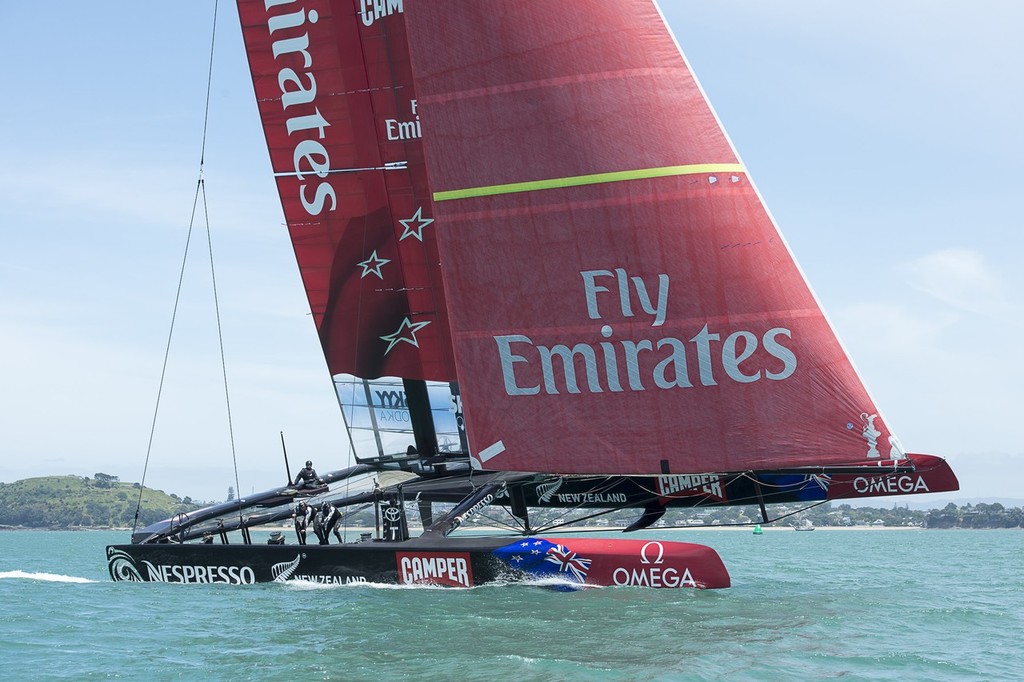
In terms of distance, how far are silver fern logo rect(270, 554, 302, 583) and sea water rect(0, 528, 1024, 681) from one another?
0.13 m

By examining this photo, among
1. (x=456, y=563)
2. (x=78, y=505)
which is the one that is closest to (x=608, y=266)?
(x=456, y=563)

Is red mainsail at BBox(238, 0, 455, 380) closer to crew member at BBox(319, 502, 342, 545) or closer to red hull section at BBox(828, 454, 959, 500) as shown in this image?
crew member at BBox(319, 502, 342, 545)

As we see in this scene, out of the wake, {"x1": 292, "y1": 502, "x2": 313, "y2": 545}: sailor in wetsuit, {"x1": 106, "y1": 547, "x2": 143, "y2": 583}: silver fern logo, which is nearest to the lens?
{"x1": 292, "y1": 502, "x2": 313, "y2": 545}: sailor in wetsuit

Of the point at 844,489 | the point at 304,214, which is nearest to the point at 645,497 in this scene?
the point at 844,489

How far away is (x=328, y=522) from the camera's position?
16641 millimetres

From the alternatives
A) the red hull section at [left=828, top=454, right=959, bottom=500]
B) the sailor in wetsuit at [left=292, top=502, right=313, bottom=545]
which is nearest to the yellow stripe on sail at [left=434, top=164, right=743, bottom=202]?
the red hull section at [left=828, top=454, right=959, bottom=500]

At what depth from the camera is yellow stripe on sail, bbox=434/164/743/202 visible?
13.4m

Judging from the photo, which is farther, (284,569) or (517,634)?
(284,569)

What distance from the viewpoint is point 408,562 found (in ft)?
48.4

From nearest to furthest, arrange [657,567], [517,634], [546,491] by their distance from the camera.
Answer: [517,634]
[657,567]
[546,491]

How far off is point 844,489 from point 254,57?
440 inches

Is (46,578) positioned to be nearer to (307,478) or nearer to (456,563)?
(307,478)

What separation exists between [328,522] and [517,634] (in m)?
6.06

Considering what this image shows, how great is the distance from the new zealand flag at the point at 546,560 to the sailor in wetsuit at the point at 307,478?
18.7 ft
